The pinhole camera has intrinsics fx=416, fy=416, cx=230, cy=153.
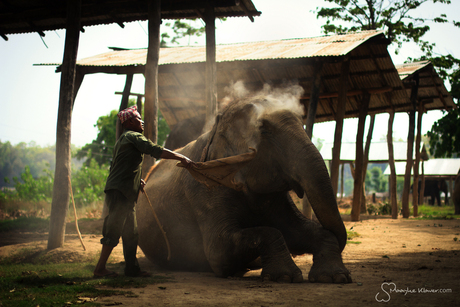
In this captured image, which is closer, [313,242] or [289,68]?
[313,242]

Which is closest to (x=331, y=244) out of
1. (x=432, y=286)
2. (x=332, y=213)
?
(x=332, y=213)

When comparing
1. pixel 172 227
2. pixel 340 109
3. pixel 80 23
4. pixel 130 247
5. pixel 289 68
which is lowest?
pixel 130 247

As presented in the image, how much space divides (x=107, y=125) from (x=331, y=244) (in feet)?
104

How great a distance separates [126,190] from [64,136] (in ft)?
10.1

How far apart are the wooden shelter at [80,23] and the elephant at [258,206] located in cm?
232

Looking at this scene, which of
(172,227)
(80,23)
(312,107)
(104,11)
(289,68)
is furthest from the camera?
(289,68)

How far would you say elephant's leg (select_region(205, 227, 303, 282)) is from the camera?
3828 mm

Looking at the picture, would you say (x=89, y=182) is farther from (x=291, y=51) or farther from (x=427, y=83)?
(x=427, y=83)

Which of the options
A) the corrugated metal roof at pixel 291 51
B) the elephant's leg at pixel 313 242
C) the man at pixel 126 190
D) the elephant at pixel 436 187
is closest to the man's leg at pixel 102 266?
the man at pixel 126 190

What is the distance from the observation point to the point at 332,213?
13.0 ft

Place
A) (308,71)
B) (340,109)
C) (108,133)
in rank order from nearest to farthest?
1. (340,109)
2. (308,71)
3. (108,133)

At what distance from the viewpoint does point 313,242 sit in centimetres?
427

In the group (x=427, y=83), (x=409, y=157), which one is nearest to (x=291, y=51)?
(x=409, y=157)

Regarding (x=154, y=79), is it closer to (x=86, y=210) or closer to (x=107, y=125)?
(x=86, y=210)
